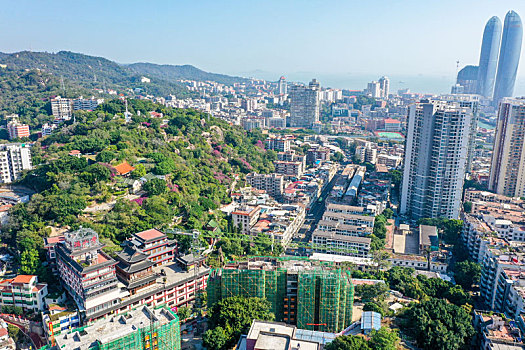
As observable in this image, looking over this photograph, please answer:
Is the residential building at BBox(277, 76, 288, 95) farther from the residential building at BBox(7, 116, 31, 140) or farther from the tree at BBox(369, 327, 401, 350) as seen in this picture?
the tree at BBox(369, 327, 401, 350)

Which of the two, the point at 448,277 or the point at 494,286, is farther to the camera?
the point at 448,277

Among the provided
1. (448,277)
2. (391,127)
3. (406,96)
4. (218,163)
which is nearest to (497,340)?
(448,277)

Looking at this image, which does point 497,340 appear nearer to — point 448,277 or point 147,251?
point 448,277

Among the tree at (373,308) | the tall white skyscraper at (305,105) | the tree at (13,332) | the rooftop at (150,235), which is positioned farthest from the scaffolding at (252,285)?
the tall white skyscraper at (305,105)

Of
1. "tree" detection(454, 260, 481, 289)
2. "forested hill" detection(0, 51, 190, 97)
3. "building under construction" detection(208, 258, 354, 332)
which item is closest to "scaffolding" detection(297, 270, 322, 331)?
"building under construction" detection(208, 258, 354, 332)

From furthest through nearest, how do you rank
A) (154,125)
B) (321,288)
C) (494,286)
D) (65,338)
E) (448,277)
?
(154,125) → (448,277) → (494,286) → (321,288) → (65,338)

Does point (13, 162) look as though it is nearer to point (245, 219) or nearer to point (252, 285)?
point (245, 219)
